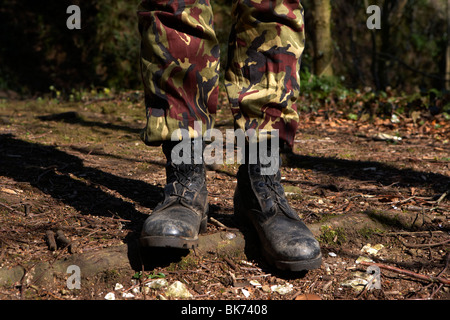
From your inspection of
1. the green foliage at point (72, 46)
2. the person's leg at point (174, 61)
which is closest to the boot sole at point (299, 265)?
the person's leg at point (174, 61)

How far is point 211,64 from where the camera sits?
193 centimetres

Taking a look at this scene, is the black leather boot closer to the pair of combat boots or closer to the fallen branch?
the pair of combat boots

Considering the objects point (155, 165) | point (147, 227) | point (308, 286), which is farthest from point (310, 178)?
point (147, 227)

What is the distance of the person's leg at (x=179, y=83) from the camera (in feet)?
5.94

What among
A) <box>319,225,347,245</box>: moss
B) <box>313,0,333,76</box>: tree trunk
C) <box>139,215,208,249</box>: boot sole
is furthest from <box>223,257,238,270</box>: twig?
<box>313,0,333,76</box>: tree trunk

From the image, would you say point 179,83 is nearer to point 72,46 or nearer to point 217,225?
point 217,225

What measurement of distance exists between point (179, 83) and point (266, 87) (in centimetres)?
38

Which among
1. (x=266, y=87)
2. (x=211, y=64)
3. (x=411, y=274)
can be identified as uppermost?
(x=211, y=64)

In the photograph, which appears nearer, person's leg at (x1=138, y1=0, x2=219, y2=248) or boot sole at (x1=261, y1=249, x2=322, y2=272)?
boot sole at (x1=261, y1=249, x2=322, y2=272)

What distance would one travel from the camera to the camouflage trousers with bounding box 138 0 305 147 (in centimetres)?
183

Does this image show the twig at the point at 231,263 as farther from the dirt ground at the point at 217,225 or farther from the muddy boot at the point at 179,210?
the muddy boot at the point at 179,210

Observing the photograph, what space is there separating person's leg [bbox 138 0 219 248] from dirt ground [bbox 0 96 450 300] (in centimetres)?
22

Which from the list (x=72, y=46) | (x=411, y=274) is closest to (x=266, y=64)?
(x=411, y=274)
